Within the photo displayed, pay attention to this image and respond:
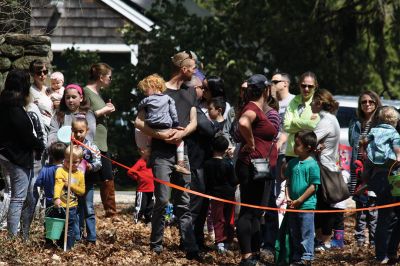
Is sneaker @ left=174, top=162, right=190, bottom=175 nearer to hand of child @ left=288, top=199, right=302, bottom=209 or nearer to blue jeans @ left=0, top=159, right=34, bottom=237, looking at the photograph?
hand of child @ left=288, top=199, right=302, bottom=209

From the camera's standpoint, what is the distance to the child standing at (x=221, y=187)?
455 inches

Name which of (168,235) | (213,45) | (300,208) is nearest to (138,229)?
(168,235)

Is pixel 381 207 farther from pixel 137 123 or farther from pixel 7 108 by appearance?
pixel 7 108

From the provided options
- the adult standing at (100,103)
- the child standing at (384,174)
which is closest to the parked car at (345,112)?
the adult standing at (100,103)

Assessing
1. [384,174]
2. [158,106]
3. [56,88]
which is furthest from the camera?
[56,88]

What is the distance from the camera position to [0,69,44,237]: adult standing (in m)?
10.9

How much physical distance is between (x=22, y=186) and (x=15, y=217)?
33 cm

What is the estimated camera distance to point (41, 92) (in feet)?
41.7

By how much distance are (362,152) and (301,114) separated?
4.05ft

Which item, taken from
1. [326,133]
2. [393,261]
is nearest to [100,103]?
[326,133]

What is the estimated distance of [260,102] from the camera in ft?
34.5

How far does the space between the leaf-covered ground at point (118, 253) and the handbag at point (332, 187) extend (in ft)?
2.24

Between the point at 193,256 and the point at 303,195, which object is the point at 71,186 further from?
the point at 303,195

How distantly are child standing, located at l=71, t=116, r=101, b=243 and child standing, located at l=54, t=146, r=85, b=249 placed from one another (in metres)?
0.17
